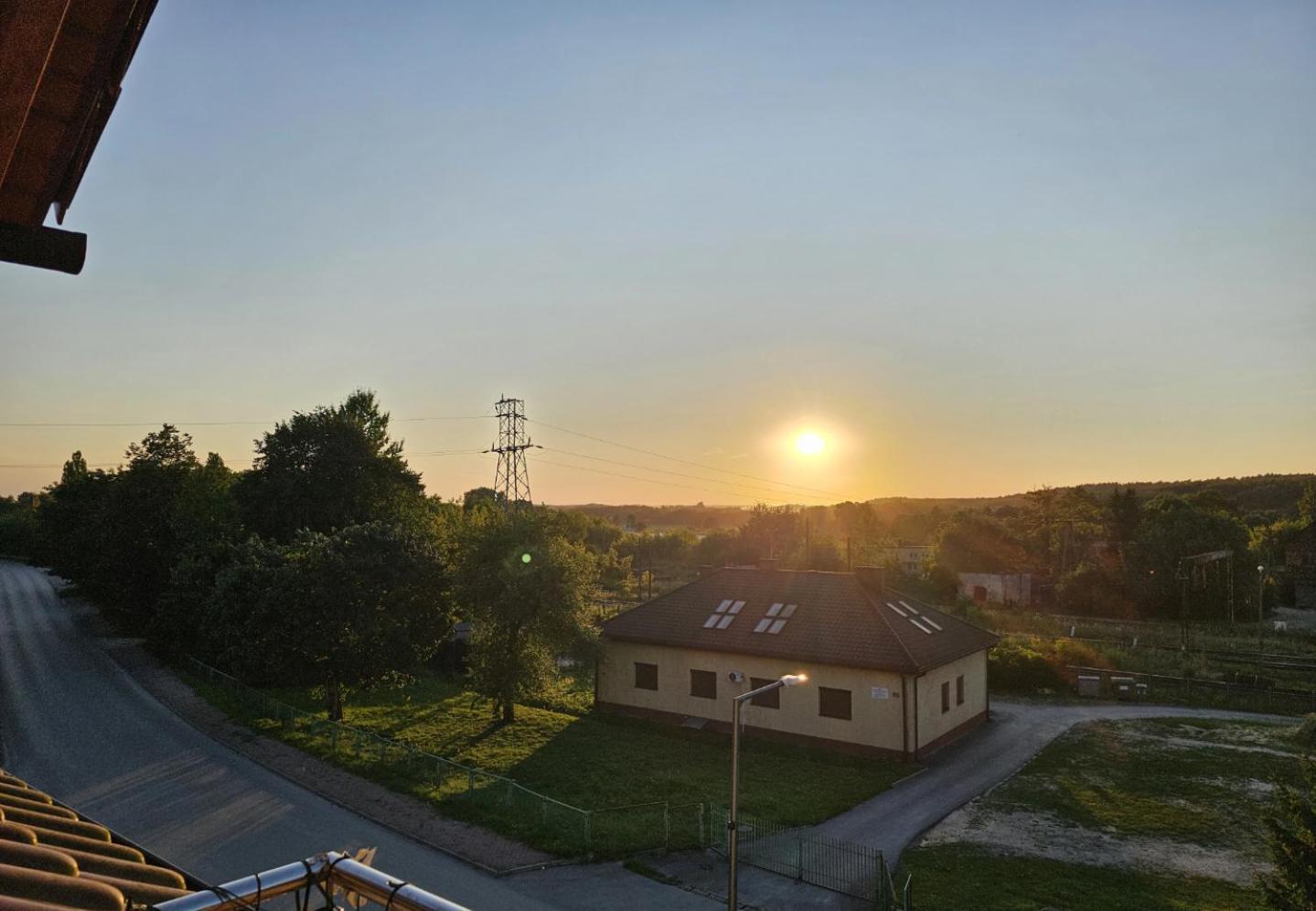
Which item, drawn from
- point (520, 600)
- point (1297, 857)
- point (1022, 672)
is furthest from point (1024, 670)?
point (1297, 857)

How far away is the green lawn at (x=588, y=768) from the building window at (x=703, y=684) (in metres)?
1.64

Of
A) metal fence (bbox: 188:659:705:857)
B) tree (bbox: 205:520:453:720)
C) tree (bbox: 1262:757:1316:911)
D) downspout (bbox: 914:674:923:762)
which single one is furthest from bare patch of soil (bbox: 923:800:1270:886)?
tree (bbox: 205:520:453:720)

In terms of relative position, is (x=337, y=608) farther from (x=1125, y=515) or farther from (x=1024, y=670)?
(x=1125, y=515)

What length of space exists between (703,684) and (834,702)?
5.72 meters

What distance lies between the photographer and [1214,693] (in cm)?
4022

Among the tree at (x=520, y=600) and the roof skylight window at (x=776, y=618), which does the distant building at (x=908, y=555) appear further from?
the tree at (x=520, y=600)

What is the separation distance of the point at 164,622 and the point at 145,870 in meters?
42.3

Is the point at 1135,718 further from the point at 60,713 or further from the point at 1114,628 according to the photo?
the point at 60,713

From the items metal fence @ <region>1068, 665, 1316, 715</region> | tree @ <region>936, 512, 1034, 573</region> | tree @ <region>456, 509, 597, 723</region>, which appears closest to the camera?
tree @ <region>456, 509, 597, 723</region>

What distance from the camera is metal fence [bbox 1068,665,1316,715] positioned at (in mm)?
38125

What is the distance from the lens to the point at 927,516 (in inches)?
6462

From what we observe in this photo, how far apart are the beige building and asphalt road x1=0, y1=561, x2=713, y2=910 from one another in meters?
10.5

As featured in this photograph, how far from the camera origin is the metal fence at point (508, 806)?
21.1m

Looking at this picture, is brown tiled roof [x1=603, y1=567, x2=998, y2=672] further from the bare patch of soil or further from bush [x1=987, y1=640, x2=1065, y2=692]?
the bare patch of soil
